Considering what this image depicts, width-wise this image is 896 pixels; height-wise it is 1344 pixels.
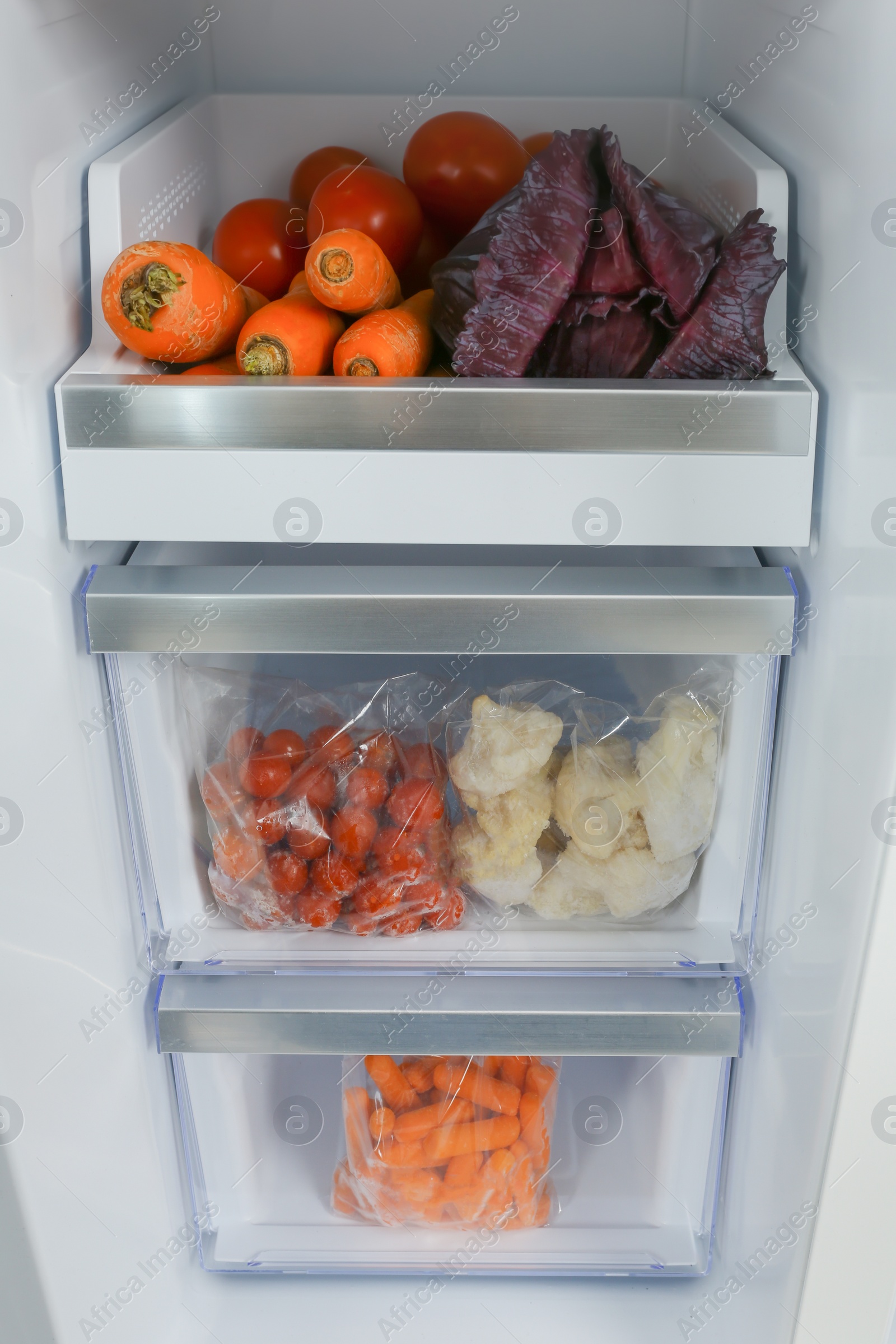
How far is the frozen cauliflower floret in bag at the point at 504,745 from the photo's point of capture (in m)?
0.78

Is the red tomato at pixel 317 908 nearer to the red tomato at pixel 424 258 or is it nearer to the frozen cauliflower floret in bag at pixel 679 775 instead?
the frozen cauliflower floret in bag at pixel 679 775

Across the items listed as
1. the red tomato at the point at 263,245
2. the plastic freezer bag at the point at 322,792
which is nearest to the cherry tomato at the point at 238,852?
the plastic freezer bag at the point at 322,792

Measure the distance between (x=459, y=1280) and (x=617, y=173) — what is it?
0.99 m

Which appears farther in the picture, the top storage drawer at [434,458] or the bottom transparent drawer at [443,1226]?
the bottom transparent drawer at [443,1226]

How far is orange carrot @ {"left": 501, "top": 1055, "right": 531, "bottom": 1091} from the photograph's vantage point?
0.93m

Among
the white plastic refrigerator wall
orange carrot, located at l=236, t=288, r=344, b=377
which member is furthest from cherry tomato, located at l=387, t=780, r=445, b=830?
orange carrot, located at l=236, t=288, r=344, b=377

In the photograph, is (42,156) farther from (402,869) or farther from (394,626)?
(402,869)

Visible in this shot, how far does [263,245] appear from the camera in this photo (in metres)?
0.87

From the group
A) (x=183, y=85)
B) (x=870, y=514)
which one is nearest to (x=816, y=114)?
(x=870, y=514)

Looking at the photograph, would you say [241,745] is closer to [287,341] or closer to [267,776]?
[267,776]

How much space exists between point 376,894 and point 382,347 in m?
0.43

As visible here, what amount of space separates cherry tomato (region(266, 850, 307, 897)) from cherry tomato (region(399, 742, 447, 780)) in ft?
0.38

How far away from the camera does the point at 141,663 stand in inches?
29.9

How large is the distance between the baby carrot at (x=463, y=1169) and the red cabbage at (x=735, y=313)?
72cm
